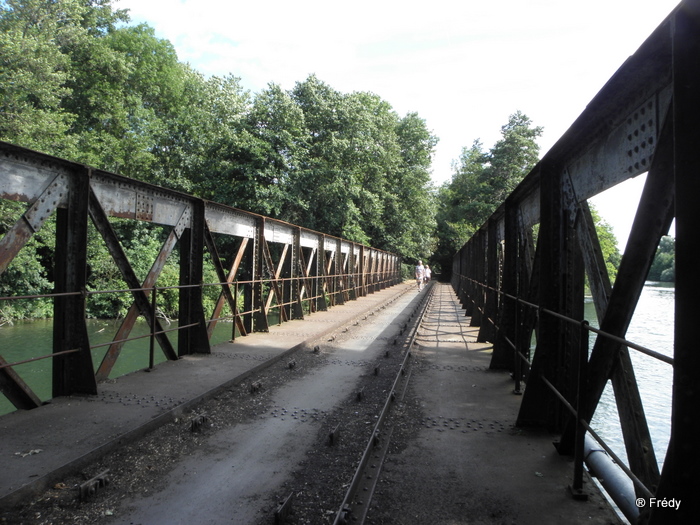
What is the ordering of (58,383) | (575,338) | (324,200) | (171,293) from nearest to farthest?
(575,338)
(58,383)
(171,293)
(324,200)

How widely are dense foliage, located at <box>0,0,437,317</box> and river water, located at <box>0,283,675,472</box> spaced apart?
92.3 inches

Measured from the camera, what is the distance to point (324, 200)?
25.5m

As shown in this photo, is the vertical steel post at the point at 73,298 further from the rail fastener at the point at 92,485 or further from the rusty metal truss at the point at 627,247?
the rusty metal truss at the point at 627,247

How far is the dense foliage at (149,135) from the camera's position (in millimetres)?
19641

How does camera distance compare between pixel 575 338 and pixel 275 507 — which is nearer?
pixel 275 507

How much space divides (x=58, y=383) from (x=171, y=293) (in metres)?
16.2

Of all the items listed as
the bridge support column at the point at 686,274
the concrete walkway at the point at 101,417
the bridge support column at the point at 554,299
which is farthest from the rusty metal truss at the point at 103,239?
the bridge support column at the point at 686,274

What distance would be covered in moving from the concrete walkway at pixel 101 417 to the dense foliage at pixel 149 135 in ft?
46.1

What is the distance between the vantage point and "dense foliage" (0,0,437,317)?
19.6 metres

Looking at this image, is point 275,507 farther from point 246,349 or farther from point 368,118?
point 368,118

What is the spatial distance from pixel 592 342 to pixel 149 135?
26.2m

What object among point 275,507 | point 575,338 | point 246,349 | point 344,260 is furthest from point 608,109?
point 344,260

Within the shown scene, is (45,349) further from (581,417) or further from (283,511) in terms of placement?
(581,417)

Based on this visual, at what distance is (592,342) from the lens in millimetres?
14320
